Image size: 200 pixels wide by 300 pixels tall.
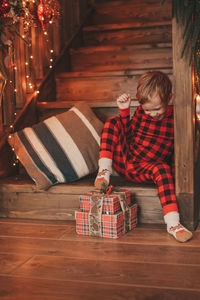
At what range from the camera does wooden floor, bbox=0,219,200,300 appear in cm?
125

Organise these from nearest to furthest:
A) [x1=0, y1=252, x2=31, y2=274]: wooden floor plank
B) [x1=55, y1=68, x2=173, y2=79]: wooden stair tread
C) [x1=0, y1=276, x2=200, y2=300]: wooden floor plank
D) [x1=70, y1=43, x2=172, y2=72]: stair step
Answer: [x1=0, y1=276, x2=200, y2=300]: wooden floor plank, [x1=0, y1=252, x2=31, y2=274]: wooden floor plank, [x1=55, y1=68, x2=173, y2=79]: wooden stair tread, [x1=70, y1=43, x2=172, y2=72]: stair step

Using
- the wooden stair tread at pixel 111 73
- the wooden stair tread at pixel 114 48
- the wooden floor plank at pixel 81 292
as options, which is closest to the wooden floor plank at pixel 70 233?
the wooden floor plank at pixel 81 292

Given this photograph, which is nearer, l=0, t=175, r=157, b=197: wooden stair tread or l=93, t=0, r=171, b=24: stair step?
l=0, t=175, r=157, b=197: wooden stair tread

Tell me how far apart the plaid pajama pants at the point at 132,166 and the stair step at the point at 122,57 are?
86 centimetres

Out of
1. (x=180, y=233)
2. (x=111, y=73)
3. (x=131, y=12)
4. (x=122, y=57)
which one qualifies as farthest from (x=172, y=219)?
(x=131, y=12)

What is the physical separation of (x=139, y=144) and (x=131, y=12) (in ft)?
5.93

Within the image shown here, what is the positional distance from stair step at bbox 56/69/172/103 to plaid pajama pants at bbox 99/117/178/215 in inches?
23.9

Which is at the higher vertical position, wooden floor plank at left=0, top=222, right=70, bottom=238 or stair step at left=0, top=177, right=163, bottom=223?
stair step at left=0, top=177, right=163, bottom=223

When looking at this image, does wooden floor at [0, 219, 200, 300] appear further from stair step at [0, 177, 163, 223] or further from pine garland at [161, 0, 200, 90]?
pine garland at [161, 0, 200, 90]

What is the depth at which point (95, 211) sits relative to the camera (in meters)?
1.79

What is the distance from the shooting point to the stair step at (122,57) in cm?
286

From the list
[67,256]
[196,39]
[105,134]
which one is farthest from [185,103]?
[67,256]

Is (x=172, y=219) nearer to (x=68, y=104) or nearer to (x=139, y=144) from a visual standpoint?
(x=139, y=144)

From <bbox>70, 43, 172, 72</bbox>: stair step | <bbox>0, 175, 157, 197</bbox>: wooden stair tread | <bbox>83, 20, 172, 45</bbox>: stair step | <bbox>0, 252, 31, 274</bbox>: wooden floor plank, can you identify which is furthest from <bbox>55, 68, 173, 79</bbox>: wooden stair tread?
<bbox>0, 252, 31, 274</bbox>: wooden floor plank
